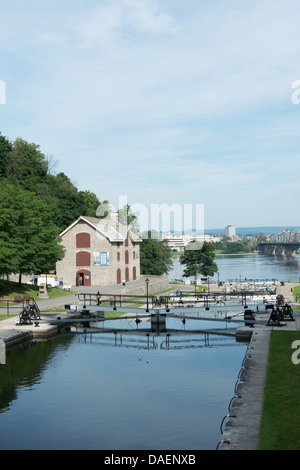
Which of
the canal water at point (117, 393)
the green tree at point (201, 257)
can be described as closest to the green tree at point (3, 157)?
the green tree at point (201, 257)

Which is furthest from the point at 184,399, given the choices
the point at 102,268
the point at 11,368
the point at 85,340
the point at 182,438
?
the point at 102,268

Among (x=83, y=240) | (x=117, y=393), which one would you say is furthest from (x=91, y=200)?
(x=117, y=393)

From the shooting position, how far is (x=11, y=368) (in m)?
32.0

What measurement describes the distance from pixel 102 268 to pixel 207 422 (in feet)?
204

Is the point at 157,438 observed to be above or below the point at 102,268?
below

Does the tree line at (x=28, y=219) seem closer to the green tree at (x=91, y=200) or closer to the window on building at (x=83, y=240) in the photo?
the window on building at (x=83, y=240)

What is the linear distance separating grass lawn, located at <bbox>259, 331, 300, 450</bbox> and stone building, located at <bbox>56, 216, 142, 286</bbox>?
5326cm

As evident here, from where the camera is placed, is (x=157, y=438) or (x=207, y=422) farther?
(x=207, y=422)

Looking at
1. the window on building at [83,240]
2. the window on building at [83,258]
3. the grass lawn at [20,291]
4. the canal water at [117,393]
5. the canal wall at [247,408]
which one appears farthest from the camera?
the window on building at [83,240]

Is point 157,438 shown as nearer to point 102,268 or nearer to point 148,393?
point 148,393

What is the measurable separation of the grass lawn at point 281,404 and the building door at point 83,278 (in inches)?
2141

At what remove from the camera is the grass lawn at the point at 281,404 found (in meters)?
17.2

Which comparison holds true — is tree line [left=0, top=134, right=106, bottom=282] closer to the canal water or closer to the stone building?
the stone building

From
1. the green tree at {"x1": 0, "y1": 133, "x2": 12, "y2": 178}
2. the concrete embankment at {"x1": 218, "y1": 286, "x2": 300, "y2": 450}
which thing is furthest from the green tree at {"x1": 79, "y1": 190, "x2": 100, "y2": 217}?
the concrete embankment at {"x1": 218, "y1": 286, "x2": 300, "y2": 450}
